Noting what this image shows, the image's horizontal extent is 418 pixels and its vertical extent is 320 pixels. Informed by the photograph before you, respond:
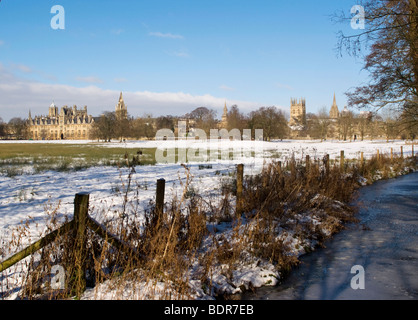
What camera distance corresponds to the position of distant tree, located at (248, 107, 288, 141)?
7806 centimetres

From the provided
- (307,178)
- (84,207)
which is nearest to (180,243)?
(84,207)

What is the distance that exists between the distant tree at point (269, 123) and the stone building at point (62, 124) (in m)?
101

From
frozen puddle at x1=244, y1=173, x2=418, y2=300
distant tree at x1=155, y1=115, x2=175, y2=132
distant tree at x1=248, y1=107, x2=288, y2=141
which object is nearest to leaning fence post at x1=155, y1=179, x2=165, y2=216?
frozen puddle at x1=244, y1=173, x2=418, y2=300

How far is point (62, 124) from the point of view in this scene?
550 ft

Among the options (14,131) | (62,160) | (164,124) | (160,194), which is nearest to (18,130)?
(14,131)

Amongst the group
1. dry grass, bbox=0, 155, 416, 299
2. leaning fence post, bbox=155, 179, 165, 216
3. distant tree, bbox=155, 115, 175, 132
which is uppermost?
distant tree, bbox=155, 115, 175, 132

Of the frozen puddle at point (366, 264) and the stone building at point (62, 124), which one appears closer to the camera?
the frozen puddle at point (366, 264)

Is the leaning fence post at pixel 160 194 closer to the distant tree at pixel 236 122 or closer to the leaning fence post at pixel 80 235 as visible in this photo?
the leaning fence post at pixel 80 235

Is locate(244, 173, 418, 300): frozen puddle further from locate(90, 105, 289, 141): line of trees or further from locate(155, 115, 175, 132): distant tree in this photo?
locate(155, 115, 175, 132): distant tree

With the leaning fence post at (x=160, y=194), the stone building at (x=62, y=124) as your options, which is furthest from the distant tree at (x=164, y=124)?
the leaning fence post at (x=160, y=194)

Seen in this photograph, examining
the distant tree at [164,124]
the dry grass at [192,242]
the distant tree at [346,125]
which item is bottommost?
the dry grass at [192,242]

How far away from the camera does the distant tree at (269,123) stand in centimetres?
7806

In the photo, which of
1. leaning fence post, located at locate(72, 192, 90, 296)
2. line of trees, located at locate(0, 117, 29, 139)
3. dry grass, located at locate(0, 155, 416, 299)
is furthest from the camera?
line of trees, located at locate(0, 117, 29, 139)

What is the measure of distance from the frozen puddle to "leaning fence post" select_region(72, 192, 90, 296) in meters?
2.80
